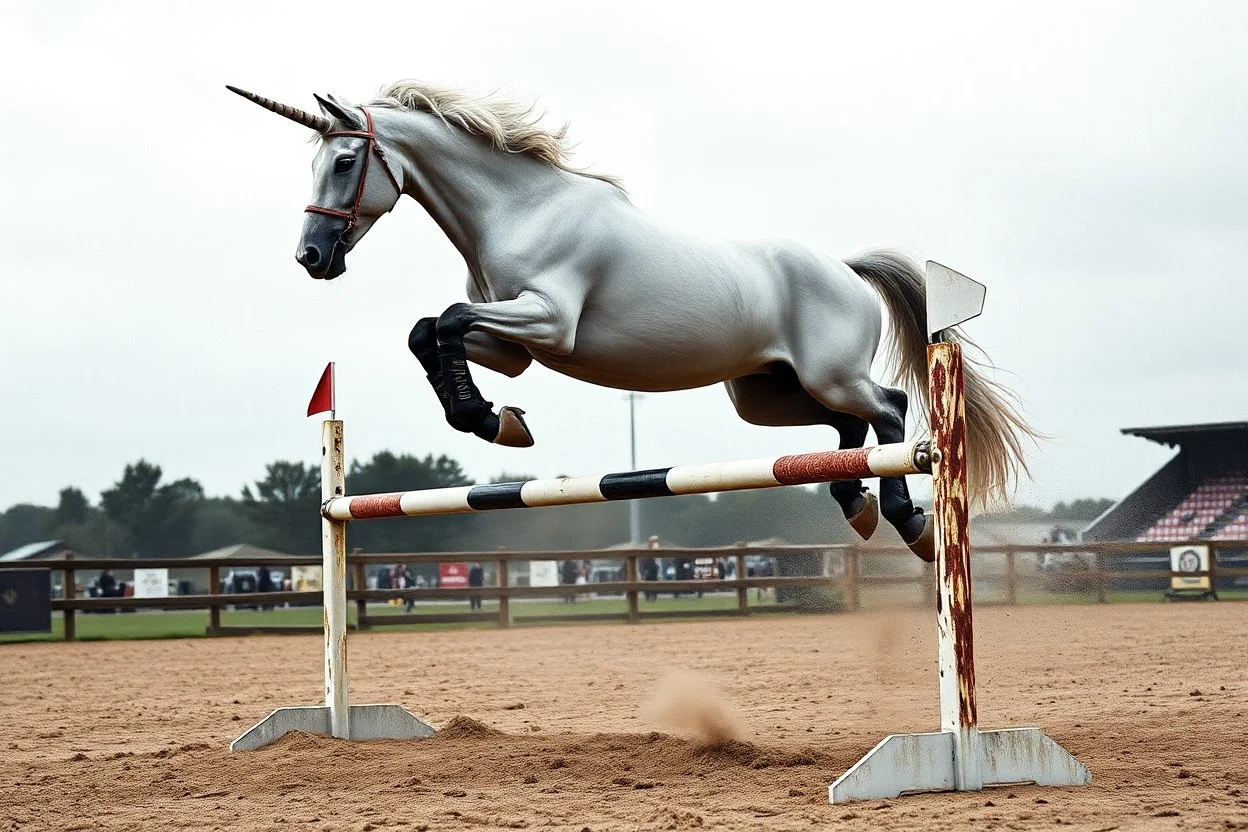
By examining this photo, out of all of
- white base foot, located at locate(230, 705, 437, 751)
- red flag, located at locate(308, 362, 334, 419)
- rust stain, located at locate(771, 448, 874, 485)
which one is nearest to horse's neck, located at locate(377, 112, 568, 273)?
red flag, located at locate(308, 362, 334, 419)

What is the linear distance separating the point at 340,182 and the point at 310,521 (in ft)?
127

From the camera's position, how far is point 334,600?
16.4 ft

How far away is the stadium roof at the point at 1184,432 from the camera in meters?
24.4

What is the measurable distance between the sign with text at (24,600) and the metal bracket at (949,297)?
12110 millimetres

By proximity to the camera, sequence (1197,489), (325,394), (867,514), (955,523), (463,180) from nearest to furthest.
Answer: (955,523) < (463,180) < (867,514) < (325,394) < (1197,489)

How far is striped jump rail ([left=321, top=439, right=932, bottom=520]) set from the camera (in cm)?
338

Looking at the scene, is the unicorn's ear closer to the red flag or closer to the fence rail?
the red flag

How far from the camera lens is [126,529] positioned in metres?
42.7

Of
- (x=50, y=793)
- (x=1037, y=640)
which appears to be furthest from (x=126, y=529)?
(x=50, y=793)

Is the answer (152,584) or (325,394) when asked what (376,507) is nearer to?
(325,394)

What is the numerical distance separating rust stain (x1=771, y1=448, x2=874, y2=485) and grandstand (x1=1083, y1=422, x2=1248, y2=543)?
2340cm

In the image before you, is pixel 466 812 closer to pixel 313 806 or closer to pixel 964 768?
pixel 313 806

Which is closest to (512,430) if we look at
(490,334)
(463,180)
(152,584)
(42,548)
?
(490,334)

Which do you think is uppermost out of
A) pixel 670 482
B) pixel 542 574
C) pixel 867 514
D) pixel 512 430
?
pixel 512 430
